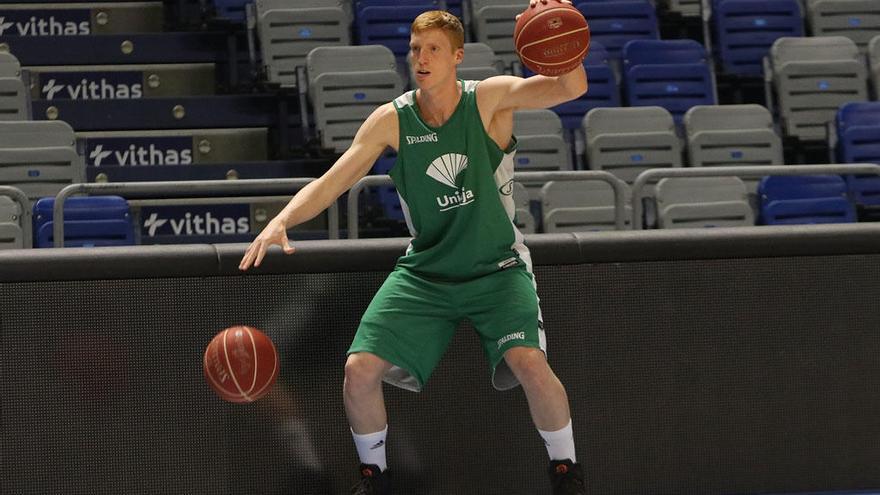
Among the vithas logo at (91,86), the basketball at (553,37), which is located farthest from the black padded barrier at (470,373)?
the vithas logo at (91,86)

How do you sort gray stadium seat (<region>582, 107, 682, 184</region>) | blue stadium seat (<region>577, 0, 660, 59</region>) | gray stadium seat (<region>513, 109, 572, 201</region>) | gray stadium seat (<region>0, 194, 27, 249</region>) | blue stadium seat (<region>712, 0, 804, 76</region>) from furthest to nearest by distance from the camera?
blue stadium seat (<region>712, 0, 804, 76</region>), blue stadium seat (<region>577, 0, 660, 59</region>), gray stadium seat (<region>582, 107, 682, 184</region>), gray stadium seat (<region>513, 109, 572, 201</region>), gray stadium seat (<region>0, 194, 27, 249</region>)

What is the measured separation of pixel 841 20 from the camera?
39.8 feet

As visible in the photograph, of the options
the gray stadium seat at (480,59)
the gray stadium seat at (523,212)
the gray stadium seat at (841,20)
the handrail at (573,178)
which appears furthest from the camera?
the gray stadium seat at (841,20)

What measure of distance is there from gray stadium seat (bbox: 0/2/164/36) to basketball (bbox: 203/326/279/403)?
6714 mm

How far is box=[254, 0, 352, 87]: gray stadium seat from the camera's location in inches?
419

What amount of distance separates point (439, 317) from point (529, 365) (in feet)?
1.40

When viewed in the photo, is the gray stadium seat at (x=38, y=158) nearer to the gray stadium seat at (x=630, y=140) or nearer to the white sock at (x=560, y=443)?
the gray stadium seat at (x=630, y=140)

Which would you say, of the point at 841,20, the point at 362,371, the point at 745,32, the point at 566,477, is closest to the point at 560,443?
the point at 566,477

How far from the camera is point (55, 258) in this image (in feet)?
17.9

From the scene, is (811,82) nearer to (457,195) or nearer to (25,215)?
(457,195)

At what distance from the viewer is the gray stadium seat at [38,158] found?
8.91m

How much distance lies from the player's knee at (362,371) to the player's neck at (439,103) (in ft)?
3.11

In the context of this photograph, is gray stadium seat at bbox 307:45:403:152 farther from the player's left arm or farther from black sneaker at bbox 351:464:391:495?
black sneaker at bbox 351:464:391:495

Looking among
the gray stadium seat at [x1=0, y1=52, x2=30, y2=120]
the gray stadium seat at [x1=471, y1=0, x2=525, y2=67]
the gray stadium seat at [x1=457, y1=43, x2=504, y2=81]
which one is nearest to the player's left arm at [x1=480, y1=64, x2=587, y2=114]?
the gray stadium seat at [x1=457, y1=43, x2=504, y2=81]
